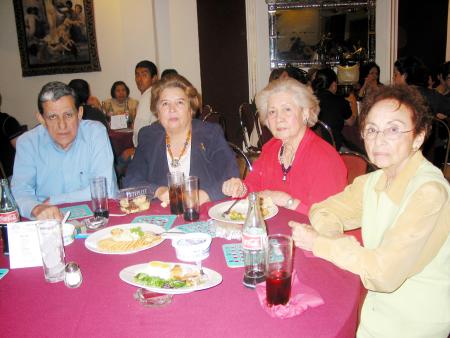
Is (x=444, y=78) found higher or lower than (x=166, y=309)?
higher

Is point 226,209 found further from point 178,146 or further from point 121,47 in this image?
point 121,47

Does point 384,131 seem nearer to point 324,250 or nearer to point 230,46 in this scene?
point 324,250

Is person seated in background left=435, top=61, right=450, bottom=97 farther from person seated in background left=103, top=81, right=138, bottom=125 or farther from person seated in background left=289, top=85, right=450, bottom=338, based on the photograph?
person seated in background left=289, top=85, right=450, bottom=338

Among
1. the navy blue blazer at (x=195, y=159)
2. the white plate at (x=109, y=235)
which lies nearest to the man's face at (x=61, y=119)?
the navy blue blazer at (x=195, y=159)

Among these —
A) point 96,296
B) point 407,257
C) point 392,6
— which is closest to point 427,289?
point 407,257

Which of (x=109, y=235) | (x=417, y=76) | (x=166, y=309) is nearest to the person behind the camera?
(x=166, y=309)

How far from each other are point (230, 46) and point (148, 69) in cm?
171

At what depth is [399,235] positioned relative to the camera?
1.16 metres

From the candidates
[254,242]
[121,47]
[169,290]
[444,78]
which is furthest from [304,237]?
[121,47]

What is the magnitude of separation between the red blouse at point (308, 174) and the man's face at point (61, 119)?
100cm

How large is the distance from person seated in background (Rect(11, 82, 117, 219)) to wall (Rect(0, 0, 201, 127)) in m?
3.98

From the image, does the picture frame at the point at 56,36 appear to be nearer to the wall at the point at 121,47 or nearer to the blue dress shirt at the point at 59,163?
the wall at the point at 121,47

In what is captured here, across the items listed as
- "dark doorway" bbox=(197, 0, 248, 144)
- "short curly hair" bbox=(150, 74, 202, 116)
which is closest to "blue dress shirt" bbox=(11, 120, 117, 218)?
"short curly hair" bbox=(150, 74, 202, 116)

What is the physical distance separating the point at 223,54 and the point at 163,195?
15.4 feet
